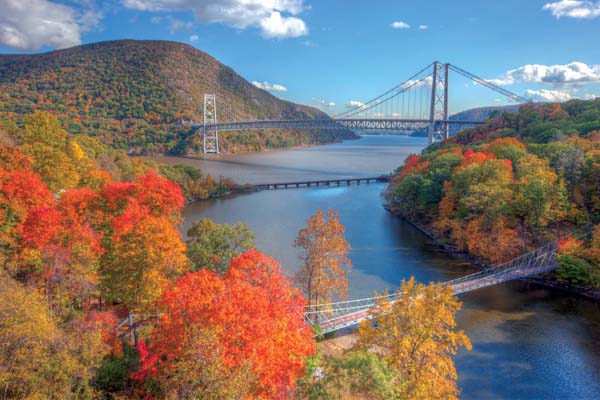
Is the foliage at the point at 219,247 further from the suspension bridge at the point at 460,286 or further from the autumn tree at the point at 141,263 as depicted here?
the suspension bridge at the point at 460,286

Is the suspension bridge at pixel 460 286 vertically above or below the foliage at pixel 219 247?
below

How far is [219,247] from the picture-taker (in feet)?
40.1

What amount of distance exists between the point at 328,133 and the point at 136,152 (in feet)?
204

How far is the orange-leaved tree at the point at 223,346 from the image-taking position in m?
5.69

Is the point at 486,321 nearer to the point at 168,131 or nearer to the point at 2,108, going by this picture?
the point at 168,131

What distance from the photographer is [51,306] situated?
916 centimetres

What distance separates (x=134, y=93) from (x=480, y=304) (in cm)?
7215

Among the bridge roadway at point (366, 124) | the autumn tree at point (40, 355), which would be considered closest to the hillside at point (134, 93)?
the bridge roadway at point (366, 124)

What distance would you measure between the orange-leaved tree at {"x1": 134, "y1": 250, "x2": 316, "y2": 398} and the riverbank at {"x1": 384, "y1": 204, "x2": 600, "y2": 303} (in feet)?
40.2

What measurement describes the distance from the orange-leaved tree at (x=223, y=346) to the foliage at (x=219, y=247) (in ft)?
13.7

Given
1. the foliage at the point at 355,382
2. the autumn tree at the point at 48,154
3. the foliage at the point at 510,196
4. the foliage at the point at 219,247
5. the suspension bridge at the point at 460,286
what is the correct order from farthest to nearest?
the foliage at the point at 510,196, the autumn tree at the point at 48,154, the foliage at the point at 219,247, the suspension bridge at the point at 460,286, the foliage at the point at 355,382

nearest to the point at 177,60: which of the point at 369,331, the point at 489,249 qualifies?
the point at 489,249

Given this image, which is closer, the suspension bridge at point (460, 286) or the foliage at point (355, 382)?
the foliage at point (355, 382)

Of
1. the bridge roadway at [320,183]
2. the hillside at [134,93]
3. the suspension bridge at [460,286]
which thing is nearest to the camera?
the suspension bridge at [460,286]
